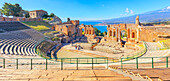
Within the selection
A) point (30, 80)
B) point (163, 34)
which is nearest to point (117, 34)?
point (163, 34)

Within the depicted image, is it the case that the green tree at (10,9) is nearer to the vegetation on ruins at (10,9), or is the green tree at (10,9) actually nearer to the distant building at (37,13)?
the vegetation on ruins at (10,9)

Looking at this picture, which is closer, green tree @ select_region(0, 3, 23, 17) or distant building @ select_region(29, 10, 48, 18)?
green tree @ select_region(0, 3, 23, 17)

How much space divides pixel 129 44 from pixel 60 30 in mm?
25027

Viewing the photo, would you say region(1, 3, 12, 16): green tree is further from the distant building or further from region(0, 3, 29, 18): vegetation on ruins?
the distant building

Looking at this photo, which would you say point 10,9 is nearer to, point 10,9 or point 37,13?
point 10,9

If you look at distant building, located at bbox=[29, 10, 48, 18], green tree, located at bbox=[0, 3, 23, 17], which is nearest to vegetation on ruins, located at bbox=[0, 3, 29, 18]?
green tree, located at bbox=[0, 3, 23, 17]

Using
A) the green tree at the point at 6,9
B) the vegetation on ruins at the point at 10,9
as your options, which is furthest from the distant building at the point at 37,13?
the green tree at the point at 6,9

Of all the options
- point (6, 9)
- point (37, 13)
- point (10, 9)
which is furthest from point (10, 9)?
point (37, 13)

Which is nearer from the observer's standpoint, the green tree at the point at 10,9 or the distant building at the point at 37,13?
the green tree at the point at 10,9

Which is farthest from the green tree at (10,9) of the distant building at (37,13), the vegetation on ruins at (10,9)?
the distant building at (37,13)

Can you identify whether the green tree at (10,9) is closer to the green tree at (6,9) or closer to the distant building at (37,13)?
the green tree at (6,9)

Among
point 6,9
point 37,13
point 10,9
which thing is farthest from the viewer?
point 37,13

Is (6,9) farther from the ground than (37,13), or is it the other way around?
(37,13)

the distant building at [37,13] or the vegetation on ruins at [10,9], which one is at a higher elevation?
the distant building at [37,13]
